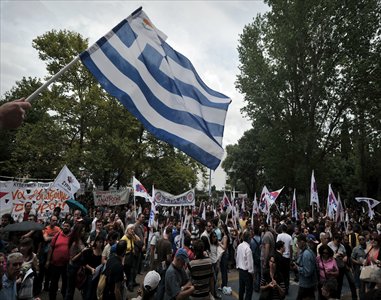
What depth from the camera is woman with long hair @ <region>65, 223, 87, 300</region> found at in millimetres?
6355

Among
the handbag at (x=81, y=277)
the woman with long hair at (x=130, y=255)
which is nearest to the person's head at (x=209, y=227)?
the woman with long hair at (x=130, y=255)

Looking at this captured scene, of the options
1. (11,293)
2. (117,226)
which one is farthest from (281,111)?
(11,293)

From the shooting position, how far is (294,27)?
2200 centimetres

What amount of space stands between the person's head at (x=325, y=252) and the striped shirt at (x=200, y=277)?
9.68 ft

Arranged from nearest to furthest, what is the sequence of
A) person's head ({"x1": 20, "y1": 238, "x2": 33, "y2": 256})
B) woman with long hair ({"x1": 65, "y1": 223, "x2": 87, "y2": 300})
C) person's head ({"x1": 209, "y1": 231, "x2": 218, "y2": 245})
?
person's head ({"x1": 20, "y1": 238, "x2": 33, "y2": 256}) → woman with long hair ({"x1": 65, "y1": 223, "x2": 87, "y2": 300}) → person's head ({"x1": 209, "y1": 231, "x2": 218, "y2": 245})

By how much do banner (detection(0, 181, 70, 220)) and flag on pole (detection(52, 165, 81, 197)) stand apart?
0.51 meters

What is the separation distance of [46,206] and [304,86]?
62.7 ft

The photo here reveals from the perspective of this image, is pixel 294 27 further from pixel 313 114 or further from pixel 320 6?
pixel 313 114

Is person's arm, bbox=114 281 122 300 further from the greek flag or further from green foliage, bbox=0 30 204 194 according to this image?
green foliage, bbox=0 30 204 194

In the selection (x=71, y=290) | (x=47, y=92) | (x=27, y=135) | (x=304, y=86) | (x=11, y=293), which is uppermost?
(x=304, y=86)

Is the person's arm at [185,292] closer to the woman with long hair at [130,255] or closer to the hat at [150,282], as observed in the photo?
the hat at [150,282]

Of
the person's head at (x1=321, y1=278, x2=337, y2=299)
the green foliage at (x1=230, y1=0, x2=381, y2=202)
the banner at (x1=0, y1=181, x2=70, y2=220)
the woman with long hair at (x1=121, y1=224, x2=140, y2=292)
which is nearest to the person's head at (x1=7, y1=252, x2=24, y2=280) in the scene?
the woman with long hair at (x1=121, y1=224, x2=140, y2=292)

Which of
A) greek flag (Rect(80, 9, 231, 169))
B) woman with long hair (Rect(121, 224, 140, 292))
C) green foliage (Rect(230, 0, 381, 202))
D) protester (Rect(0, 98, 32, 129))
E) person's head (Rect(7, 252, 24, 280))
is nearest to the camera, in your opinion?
protester (Rect(0, 98, 32, 129))

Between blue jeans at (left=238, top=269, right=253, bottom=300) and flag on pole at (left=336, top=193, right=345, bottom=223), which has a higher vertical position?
flag on pole at (left=336, top=193, right=345, bottom=223)
